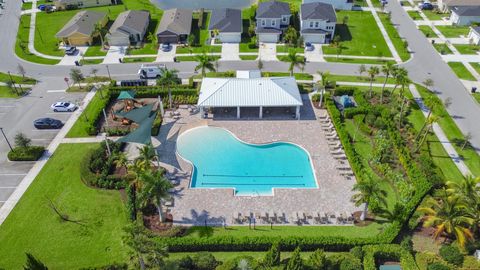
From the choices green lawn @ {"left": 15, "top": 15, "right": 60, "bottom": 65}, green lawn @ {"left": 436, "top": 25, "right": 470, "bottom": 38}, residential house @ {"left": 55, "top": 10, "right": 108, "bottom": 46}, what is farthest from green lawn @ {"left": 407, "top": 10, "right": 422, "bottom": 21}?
green lawn @ {"left": 15, "top": 15, "right": 60, "bottom": 65}

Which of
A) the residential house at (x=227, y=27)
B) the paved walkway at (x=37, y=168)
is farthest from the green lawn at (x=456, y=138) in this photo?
the paved walkway at (x=37, y=168)

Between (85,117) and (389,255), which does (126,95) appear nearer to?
(85,117)

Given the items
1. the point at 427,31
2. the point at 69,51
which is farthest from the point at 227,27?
the point at 427,31

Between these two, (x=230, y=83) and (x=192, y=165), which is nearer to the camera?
(x=192, y=165)

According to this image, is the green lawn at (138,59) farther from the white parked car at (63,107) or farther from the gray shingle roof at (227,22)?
the white parked car at (63,107)

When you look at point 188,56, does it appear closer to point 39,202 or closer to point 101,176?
point 101,176

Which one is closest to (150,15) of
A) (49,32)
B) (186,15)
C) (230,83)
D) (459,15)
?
(186,15)
